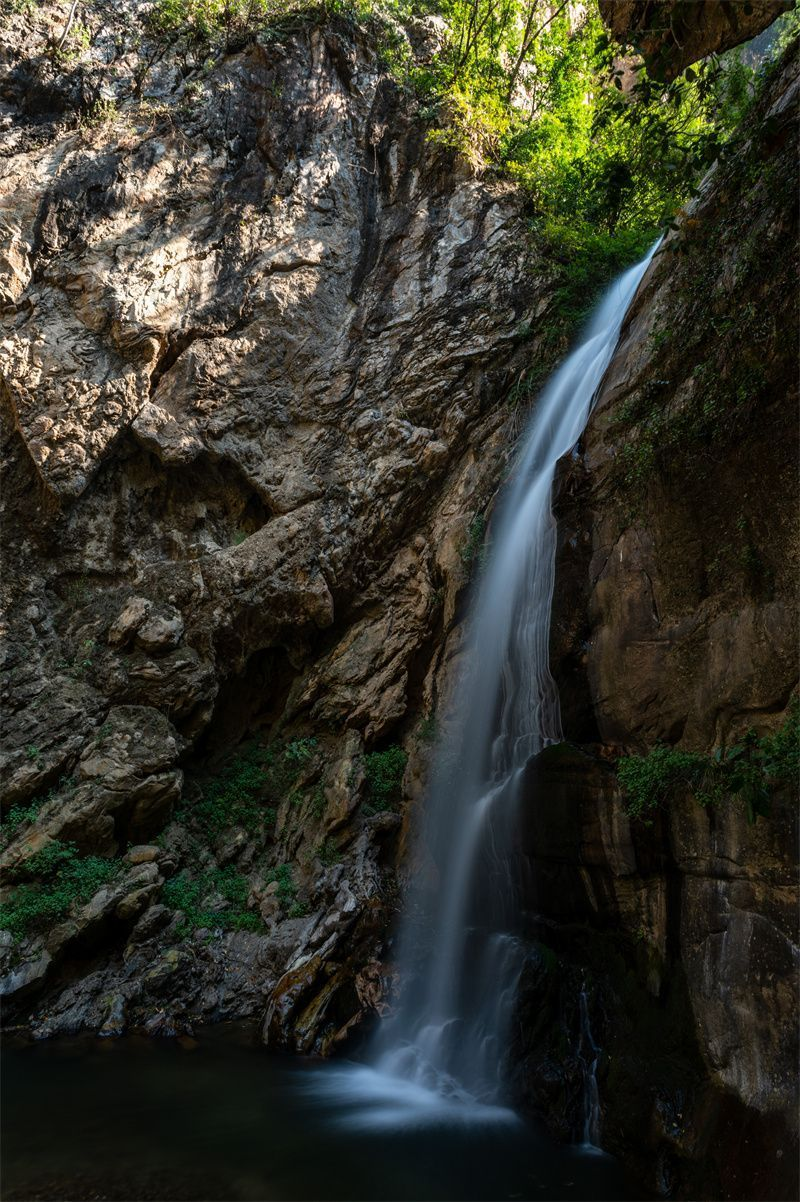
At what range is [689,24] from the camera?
567 cm

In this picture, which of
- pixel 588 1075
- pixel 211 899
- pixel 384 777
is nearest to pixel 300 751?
pixel 384 777

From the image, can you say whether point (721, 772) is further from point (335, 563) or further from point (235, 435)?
point (235, 435)

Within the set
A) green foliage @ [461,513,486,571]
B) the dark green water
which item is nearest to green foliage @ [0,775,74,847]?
the dark green water

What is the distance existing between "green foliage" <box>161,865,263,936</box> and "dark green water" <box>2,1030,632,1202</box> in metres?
1.95

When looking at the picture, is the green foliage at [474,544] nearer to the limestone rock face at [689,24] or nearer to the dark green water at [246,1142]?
the limestone rock face at [689,24]

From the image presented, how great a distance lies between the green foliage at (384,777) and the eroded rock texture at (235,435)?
18 centimetres

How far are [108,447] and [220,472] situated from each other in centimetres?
180

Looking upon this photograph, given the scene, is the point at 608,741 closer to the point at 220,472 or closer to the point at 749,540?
the point at 749,540

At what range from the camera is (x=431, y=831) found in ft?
26.9

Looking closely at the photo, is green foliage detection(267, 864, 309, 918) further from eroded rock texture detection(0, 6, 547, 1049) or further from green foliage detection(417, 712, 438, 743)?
green foliage detection(417, 712, 438, 743)

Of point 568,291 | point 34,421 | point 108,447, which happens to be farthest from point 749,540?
point 34,421

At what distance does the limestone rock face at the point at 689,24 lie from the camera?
5.51m

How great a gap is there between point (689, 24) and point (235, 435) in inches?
313

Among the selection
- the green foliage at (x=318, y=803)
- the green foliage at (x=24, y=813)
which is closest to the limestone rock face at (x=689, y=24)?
the green foliage at (x=318, y=803)
